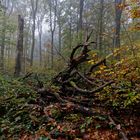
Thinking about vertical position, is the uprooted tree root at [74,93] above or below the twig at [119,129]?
above

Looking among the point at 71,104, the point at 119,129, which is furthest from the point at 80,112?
the point at 119,129

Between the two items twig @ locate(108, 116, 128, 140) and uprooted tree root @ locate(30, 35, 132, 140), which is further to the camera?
uprooted tree root @ locate(30, 35, 132, 140)

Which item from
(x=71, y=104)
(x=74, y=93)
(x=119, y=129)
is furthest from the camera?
(x=74, y=93)

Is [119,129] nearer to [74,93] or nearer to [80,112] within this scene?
[80,112]

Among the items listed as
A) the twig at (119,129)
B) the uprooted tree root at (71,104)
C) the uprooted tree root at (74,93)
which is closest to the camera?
the twig at (119,129)

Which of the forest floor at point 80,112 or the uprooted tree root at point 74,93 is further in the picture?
the uprooted tree root at point 74,93

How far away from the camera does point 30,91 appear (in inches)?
386

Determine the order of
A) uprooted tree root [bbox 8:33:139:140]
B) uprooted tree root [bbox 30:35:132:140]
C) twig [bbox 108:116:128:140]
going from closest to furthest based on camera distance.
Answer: twig [bbox 108:116:128:140] < uprooted tree root [bbox 8:33:139:140] < uprooted tree root [bbox 30:35:132:140]

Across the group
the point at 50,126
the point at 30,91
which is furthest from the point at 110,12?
the point at 50,126

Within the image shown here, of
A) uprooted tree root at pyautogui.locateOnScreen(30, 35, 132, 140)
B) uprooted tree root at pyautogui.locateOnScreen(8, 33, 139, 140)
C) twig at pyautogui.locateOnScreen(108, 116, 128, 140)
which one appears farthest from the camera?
uprooted tree root at pyautogui.locateOnScreen(30, 35, 132, 140)

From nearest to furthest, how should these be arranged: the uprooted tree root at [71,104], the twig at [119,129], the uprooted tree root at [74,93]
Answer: the twig at [119,129]
the uprooted tree root at [71,104]
the uprooted tree root at [74,93]

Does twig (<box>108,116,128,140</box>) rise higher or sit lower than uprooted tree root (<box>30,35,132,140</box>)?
lower

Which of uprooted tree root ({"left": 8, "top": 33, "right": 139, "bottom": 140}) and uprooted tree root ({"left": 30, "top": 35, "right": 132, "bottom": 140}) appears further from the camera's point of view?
uprooted tree root ({"left": 30, "top": 35, "right": 132, "bottom": 140})

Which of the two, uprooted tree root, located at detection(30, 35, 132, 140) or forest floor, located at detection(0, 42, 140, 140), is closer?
forest floor, located at detection(0, 42, 140, 140)
